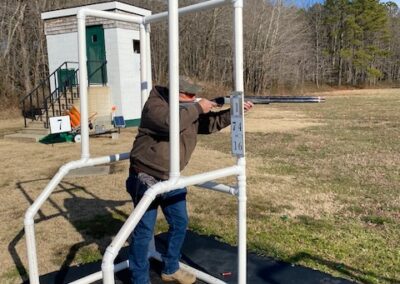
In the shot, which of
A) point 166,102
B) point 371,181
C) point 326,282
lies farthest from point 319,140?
point 166,102

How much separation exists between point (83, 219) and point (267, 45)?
32.2 meters

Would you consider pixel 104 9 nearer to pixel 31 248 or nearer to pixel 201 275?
pixel 201 275

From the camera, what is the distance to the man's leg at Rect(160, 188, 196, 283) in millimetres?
3303

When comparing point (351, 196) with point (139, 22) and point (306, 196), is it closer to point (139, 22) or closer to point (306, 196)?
point (306, 196)

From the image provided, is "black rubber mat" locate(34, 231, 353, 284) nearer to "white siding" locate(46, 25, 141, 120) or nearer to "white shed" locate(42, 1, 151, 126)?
"white shed" locate(42, 1, 151, 126)

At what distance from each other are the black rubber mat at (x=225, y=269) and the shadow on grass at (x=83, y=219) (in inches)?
5.7

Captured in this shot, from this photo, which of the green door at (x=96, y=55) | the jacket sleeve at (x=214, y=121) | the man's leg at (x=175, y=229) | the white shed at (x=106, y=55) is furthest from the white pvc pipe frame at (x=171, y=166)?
the green door at (x=96, y=55)

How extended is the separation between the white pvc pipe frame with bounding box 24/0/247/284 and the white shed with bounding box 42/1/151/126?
406 inches

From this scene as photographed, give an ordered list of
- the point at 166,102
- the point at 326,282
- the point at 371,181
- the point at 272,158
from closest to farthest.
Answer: the point at 166,102, the point at 326,282, the point at 371,181, the point at 272,158

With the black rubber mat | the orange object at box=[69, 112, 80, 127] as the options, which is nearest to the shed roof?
the orange object at box=[69, 112, 80, 127]

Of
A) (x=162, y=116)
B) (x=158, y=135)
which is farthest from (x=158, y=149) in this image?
(x=162, y=116)

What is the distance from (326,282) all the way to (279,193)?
2867 mm

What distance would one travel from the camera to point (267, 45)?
35219mm

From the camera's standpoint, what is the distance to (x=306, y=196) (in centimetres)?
608
